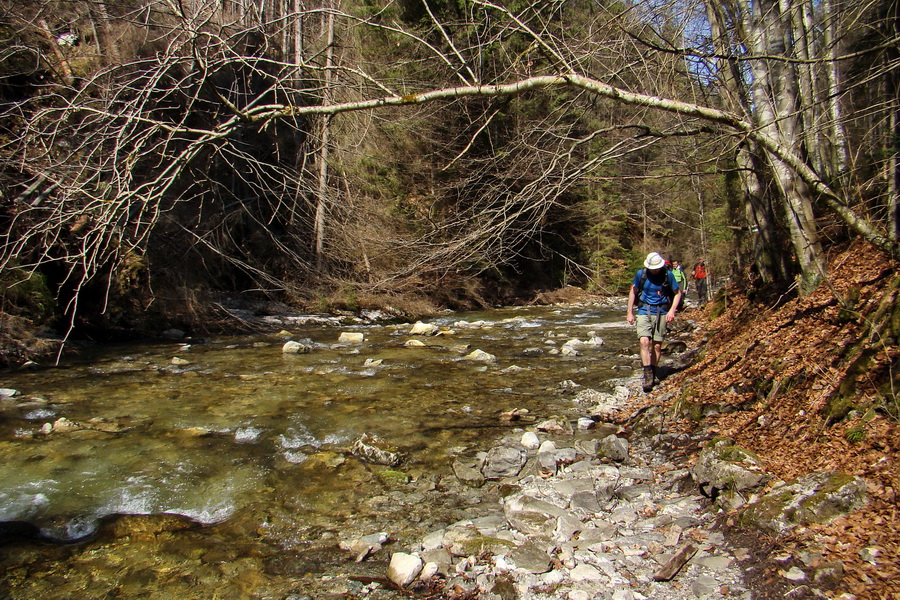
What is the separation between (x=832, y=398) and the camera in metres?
3.63

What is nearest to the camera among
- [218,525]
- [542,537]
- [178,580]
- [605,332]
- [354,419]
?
[178,580]

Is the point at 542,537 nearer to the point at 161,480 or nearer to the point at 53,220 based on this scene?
the point at 161,480

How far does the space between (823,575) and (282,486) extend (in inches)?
137

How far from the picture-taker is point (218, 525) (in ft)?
11.8

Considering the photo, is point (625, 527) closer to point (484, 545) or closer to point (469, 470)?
point (484, 545)

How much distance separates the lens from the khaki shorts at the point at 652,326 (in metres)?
6.32

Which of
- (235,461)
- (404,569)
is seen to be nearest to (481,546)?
(404,569)

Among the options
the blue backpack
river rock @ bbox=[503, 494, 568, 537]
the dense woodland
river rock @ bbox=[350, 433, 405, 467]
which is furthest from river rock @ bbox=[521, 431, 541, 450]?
the blue backpack

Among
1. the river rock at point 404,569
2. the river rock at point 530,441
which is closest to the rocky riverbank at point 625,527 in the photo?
the river rock at point 404,569

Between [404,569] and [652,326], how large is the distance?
14.5 ft

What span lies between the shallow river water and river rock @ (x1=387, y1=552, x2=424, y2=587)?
0.14 meters

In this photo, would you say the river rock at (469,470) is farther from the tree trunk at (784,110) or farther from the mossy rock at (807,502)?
the tree trunk at (784,110)

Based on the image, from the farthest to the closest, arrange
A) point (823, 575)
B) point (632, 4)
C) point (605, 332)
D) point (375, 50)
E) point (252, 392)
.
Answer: point (375, 50) → point (605, 332) → point (252, 392) → point (632, 4) → point (823, 575)

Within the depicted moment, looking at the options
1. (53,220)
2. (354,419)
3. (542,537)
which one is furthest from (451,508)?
(53,220)
